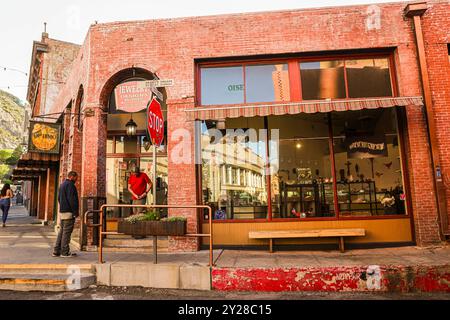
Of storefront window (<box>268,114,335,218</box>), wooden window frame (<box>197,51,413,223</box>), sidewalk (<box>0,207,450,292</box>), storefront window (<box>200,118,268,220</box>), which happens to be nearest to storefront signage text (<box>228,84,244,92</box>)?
wooden window frame (<box>197,51,413,223</box>)

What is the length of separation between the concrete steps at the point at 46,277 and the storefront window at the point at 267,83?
5.39m

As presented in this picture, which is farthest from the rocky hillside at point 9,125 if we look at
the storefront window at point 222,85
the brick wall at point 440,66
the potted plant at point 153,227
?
the brick wall at point 440,66

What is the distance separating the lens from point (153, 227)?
5.74 meters

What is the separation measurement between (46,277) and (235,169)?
484cm

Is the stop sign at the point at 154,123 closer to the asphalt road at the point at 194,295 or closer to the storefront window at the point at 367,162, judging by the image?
the asphalt road at the point at 194,295

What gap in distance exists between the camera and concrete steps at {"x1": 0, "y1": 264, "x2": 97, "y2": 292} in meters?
5.40

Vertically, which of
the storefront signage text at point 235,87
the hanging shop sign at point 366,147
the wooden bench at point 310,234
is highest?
the storefront signage text at point 235,87

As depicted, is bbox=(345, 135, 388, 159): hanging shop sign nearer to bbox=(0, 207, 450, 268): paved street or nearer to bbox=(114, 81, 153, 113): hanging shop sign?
bbox=(0, 207, 450, 268): paved street

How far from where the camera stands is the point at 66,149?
11617mm

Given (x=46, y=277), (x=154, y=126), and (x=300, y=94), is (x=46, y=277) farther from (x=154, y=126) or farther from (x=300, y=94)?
(x=300, y=94)

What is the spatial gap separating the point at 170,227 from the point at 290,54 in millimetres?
5374

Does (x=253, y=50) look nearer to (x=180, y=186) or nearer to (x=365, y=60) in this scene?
(x=365, y=60)

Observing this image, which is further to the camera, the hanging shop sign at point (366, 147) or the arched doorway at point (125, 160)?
the arched doorway at point (125, 160)

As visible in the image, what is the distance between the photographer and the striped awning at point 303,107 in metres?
6.91
